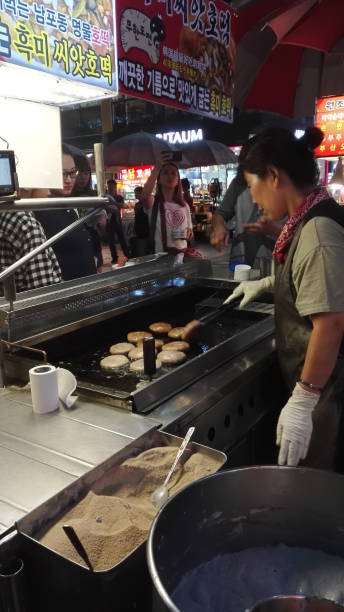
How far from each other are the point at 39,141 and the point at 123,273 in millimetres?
1282

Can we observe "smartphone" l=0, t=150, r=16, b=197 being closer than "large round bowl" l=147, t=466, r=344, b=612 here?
No

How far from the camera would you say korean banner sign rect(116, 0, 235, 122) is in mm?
3205

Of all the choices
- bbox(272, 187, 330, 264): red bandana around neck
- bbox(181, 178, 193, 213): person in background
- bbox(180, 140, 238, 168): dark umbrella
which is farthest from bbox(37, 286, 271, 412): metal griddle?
bbox(180, 140, 238, 168): dark umbrella

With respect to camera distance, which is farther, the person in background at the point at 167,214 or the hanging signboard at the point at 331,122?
the hanging signboard at the point at 331,122

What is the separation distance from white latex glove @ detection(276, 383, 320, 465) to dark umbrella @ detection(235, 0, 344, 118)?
344 centimetres

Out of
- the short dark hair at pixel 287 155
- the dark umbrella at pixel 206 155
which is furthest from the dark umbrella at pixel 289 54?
the dark umbrella at pixel 206 155

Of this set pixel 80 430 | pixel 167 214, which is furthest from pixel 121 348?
pixel 167 214

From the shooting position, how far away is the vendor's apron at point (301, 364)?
2.02 metres

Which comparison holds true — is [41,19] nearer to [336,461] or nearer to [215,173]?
[336,461]

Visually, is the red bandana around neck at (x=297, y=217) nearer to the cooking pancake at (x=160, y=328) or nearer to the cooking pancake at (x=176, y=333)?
the cooking pancake at (x=176, y=333)

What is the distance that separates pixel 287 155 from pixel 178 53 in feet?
7.22

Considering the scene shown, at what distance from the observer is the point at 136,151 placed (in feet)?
34.2

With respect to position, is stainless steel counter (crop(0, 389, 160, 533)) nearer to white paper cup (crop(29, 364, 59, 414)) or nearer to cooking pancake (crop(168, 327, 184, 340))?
white paper cup (crop(29, 364, 59, 414))

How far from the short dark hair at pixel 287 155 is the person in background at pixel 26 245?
1672 mm
